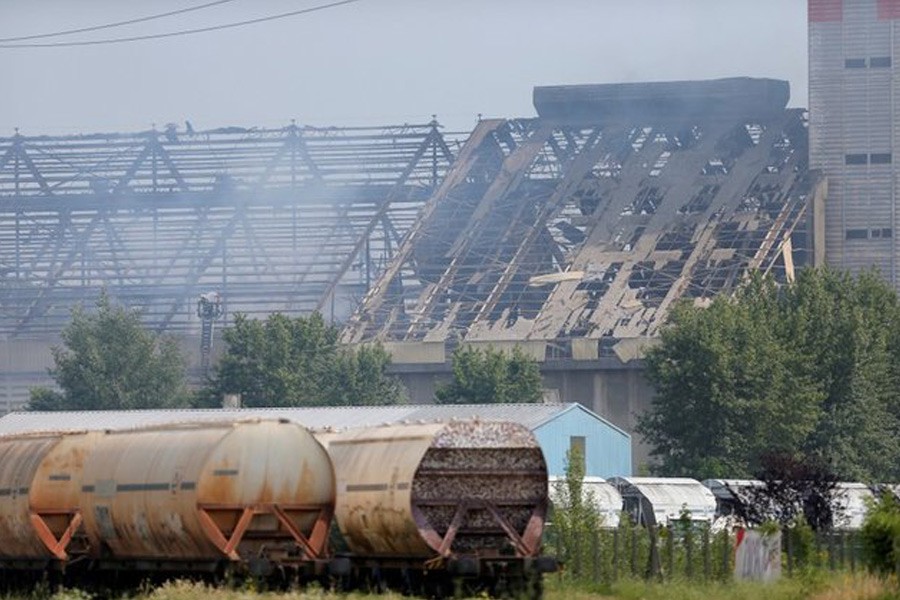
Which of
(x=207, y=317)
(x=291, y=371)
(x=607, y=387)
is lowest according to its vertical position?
(x=607, y=387)

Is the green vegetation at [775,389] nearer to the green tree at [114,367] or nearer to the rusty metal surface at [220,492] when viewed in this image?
the green tree at [114,367]

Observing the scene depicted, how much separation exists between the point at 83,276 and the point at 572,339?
1072 inches

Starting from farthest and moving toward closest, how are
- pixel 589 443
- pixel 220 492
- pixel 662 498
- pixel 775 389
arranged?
pixel 775 389 → pixel 589 443 → pixel 662 498 → pixel 220 492

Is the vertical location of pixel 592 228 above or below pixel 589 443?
above

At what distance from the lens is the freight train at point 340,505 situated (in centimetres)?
2977

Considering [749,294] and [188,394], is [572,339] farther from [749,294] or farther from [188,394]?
[188,394]

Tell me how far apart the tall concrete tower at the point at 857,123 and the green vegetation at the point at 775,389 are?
13.3 metres

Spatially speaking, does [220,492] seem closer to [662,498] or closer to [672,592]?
[672,592]

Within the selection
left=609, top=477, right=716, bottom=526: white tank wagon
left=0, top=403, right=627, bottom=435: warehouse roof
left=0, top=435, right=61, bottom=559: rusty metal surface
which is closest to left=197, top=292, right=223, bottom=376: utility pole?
left=0, top=403, right=627, bottom=435: warehouse roof

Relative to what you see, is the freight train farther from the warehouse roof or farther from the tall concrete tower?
the tall concrete tower

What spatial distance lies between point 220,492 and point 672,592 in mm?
7082

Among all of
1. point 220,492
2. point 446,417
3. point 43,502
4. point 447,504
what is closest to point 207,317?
point 446,417

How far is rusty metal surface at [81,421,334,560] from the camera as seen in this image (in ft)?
98.2

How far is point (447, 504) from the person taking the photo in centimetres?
3002
